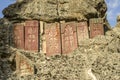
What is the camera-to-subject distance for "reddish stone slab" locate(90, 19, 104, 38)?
1535cm

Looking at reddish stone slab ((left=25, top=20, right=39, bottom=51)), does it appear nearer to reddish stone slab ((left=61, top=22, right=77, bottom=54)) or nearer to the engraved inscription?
reddish stone slab ((left=61, top=22, right=77, bottom=54))

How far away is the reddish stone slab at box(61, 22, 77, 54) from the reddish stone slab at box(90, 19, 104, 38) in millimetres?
739

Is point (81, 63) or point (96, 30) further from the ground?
point (96, 30)

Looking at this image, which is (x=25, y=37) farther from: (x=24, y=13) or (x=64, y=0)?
(x=64, y=0)

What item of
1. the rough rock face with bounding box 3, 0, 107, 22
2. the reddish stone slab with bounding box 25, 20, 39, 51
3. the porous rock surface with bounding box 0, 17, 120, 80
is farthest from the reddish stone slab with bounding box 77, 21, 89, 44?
the reddish stone slab with bounding box 25, 20, 39, 51

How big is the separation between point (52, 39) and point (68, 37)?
69 cm

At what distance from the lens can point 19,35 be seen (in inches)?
606

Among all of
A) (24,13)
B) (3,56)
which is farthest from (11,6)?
(3,56)

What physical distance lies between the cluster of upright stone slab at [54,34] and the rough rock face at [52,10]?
1.75ft

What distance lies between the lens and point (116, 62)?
13.7m

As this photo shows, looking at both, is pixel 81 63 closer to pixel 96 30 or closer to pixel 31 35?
pixel 96 30

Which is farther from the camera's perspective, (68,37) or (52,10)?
(52,10)

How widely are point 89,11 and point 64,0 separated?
128 cm

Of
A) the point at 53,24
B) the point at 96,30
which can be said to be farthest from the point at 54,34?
the point at 96,30
